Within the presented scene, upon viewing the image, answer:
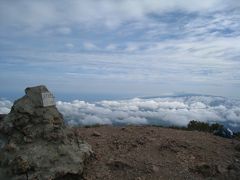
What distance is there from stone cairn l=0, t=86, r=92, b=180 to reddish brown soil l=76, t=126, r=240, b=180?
2.23ft

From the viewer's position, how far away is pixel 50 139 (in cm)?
1078

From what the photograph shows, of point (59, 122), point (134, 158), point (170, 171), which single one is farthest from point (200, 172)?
point (59, 122)

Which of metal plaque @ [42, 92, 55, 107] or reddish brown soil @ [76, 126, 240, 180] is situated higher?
metal plaque @ [42, 92, 55, 107]

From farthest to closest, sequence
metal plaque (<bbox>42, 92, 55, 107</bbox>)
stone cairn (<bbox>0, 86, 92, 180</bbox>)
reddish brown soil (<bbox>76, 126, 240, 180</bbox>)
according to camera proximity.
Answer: metal plaque (<bbox>42, 92, 55, 107</bbox>), reddish brown soil (<bbox>76, 126, 240, 180</bbox>), stone cairn (<bbox>0, 86, 92, 180</bbox>)

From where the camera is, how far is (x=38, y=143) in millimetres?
10680

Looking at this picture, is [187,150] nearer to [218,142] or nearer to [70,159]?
[218,142]

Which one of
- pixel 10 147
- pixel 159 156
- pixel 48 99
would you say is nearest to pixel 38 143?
pixel 10 147

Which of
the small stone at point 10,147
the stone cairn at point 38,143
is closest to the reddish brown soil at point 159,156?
the stone cairn at point 38,143

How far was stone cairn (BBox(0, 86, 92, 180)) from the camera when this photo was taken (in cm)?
1010

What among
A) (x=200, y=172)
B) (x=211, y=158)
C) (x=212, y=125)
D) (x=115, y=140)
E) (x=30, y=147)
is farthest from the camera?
(x=212, y=125)

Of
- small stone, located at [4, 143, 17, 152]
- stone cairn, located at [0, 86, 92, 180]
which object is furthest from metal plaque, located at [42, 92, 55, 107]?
small stone, located at [4, 143, 17, 152]

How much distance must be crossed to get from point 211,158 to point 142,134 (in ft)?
9.14

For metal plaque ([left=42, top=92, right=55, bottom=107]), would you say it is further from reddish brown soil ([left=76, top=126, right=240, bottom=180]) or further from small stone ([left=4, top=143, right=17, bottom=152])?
reddish brown soil ([left=76, top=126, right=240, bottom=180])

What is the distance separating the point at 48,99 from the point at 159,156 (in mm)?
3593
